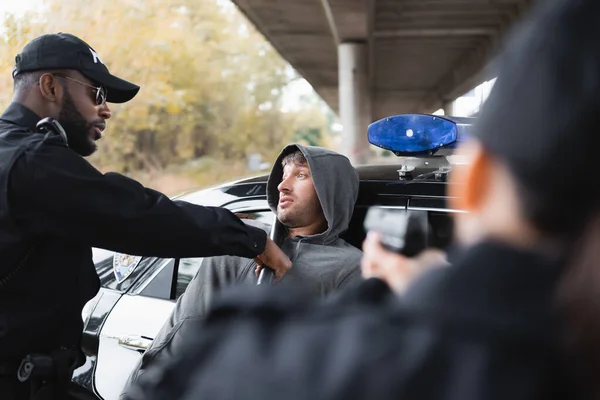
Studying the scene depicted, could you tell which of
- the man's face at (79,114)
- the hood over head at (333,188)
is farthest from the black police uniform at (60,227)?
the hood over head at (333,188)

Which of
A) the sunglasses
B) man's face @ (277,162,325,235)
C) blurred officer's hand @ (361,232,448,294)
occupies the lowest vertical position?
man's face @ (277,162,325,235)

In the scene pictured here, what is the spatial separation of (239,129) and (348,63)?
21.4 meters

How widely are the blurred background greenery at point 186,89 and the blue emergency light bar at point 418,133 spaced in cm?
756

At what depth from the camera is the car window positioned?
9.84 ft

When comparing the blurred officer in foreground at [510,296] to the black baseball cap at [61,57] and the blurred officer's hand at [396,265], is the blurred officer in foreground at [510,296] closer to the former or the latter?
the blurred officer's hand at [396,265]

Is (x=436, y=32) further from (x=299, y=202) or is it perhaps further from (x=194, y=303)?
(x=194, y=303)

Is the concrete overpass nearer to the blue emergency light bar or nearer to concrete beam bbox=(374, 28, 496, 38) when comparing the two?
concrete beam bbox=(374, 28, 496, 38)

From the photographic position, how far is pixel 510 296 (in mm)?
618

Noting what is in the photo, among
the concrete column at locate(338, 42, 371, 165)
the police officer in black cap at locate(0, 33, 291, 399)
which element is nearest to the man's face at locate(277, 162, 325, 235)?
the police officer in black cap at locate(0, 33, 291, 399)

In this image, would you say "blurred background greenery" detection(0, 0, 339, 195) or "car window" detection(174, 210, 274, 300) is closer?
"car window" detection(174, 210, 274, 300)

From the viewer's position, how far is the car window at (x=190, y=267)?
2998mm

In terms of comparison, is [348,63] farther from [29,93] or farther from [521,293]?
[521,293]

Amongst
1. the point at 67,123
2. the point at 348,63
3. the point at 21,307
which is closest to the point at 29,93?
the point at 67,123

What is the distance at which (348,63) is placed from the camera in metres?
15.9
